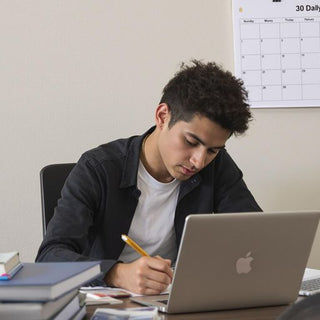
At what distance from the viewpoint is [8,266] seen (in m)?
0.89

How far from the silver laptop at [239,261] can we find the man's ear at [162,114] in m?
0.63

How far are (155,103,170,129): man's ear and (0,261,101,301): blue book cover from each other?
77 centimetres

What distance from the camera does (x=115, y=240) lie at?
5.59ft

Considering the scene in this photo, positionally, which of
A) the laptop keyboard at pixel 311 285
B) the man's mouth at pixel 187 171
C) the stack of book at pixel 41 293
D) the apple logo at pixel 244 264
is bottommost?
the laptop keyboard at pixel 311 285

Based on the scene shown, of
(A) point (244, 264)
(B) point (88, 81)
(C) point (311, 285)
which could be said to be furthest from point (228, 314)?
(B) point (88, 81)

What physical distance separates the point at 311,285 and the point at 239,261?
0.98 ft

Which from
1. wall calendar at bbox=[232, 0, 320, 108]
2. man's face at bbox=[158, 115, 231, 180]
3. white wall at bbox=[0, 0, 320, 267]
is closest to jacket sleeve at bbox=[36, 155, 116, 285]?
man's face at bbox=[158, 115, 231, 180]

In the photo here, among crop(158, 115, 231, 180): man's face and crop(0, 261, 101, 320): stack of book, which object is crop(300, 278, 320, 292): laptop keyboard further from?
crop(0, 261, 101, 320): stack of book

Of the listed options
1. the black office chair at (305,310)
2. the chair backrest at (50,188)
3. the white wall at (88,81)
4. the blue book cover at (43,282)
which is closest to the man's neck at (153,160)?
the chair backrest at (50,188)

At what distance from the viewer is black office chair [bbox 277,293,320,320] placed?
1.52ft

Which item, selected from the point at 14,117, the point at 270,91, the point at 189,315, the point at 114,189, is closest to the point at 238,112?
the point at 114,189

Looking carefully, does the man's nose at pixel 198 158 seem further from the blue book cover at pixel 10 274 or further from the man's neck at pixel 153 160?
the blue book cover at pixel 10 274

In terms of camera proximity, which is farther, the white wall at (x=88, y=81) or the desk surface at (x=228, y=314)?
the white wall at (x=88, y=81)

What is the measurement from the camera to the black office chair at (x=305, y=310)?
464mm
